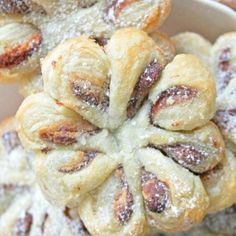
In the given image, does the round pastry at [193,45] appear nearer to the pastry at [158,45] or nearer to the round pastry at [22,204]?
the pastry at [158,45]

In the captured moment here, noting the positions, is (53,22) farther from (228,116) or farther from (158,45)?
(228,116)

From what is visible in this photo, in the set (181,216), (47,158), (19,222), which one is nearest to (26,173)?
(19,222)

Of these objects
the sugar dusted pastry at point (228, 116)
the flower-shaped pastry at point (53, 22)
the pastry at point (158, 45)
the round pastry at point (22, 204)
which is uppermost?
the flower-shaped pastry at point (53, 22)

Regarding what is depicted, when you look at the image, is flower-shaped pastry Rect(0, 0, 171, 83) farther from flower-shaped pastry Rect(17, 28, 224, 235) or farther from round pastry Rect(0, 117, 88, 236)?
round pastry Rect(0, 117, 88, 236)

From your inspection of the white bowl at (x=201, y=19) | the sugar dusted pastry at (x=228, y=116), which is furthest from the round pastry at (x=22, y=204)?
the sugar dusted pastry at (x=228, y=116)

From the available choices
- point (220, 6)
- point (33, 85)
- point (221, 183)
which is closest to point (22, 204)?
point (33, 85)

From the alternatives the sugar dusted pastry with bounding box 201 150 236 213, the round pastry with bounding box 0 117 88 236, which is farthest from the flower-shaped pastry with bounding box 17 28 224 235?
the round pastry with bounding box 0 117 88 236
